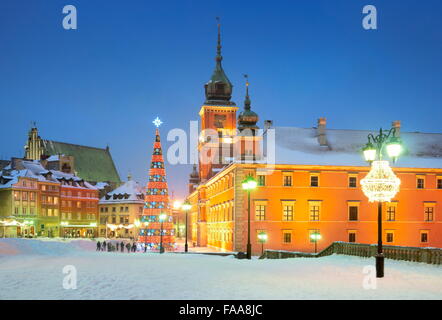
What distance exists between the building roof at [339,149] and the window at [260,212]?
15.5 ft

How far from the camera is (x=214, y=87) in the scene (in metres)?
92.2

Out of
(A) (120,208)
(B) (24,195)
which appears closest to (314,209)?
(B) (24,195)

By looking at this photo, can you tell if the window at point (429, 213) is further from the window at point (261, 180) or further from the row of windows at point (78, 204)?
the row of windows at point (78, 204)

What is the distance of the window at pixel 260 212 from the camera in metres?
52.2

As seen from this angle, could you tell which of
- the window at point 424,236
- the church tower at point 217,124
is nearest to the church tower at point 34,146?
the church tower at point 217,124

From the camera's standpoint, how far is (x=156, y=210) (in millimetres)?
55250

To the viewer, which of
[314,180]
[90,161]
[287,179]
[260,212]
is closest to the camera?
[260,212]

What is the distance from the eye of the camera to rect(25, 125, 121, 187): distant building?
373 ft

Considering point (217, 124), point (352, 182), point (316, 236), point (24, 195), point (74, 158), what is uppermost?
point (217, 124)

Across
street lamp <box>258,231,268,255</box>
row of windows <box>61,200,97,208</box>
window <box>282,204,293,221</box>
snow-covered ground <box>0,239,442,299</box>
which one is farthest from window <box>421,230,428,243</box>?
row of windows <box>61,200,97,208</box>

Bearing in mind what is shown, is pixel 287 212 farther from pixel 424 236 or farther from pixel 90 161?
pixel 90 161

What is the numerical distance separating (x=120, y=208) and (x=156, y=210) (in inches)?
2478
